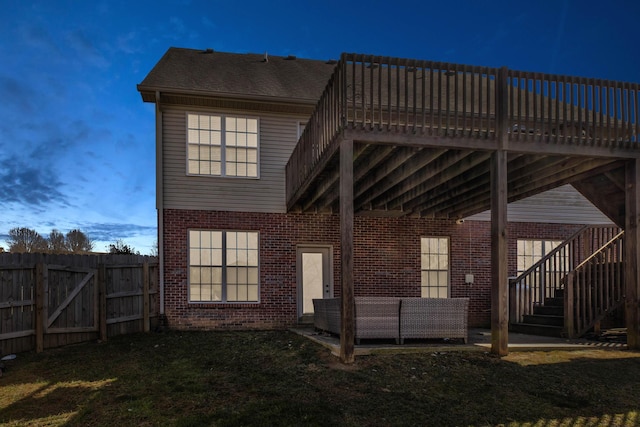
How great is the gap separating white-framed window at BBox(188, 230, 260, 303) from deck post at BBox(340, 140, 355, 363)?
5506 millimetres

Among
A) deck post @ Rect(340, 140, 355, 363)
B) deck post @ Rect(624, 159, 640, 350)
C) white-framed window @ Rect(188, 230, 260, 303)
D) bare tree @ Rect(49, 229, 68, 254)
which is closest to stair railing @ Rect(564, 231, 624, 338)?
deck post @ Rect(624, 159, 640, 350)

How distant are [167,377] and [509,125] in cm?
656

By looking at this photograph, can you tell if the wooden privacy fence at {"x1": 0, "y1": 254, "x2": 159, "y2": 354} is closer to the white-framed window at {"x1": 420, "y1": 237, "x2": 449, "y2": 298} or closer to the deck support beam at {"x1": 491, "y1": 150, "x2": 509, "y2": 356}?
the white-framed window at {"x1": 420, "y1": 237, "x2": 449, "y2": 298}

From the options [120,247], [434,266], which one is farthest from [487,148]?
[120,247]

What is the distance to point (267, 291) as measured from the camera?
11.6m

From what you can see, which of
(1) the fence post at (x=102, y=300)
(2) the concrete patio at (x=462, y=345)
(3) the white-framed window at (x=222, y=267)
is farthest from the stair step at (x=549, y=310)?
(1) the fence post at (x=102, y=300)

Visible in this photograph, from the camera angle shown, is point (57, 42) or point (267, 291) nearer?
point (267, 291)

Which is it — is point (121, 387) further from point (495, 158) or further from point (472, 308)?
point (472, 308)

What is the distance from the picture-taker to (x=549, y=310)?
9.95 metres

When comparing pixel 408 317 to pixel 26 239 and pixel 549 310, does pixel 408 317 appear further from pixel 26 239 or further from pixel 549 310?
pixel 26 239

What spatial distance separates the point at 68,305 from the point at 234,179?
15.4 ft

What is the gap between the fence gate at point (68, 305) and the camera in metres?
8.85

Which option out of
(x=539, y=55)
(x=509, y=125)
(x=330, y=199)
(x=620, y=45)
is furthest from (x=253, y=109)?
(x=539, y=55)

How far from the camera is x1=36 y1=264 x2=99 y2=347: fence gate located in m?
8.85
